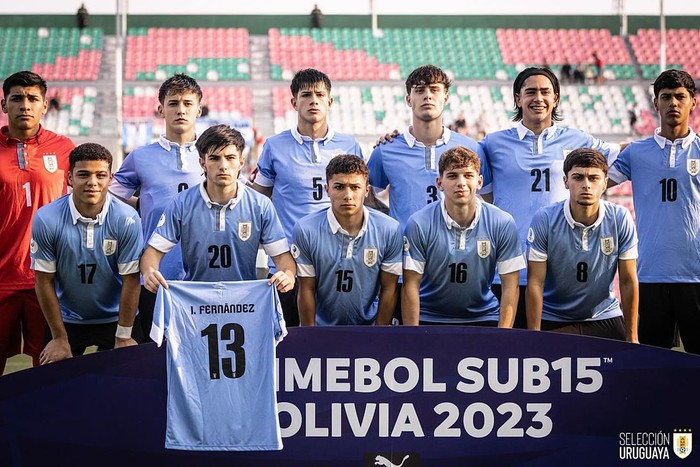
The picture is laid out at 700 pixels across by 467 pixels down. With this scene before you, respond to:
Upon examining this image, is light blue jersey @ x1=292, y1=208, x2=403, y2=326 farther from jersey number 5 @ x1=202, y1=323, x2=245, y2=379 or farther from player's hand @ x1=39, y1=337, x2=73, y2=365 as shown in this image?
player's hand @ x1=39, y1=337, x2=73, y2=365

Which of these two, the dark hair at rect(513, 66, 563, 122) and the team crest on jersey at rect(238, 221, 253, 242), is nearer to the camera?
the team crest on jersey at rect(238, 221, 253, 242)

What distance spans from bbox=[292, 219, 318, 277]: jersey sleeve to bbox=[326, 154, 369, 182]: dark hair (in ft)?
1.17

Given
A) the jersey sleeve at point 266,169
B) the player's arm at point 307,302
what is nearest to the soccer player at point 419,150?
the jersey sleeve at point 266,169

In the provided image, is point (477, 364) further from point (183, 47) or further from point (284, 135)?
point (183, 47)

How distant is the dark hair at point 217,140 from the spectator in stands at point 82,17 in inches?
1209

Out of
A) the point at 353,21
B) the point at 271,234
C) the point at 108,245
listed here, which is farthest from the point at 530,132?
the point at 353,21

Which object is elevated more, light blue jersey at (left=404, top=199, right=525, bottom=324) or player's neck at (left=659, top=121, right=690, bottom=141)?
player's neck at (left=659, top=121, right=690, bottom=141)

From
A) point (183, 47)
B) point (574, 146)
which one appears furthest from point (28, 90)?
point (183, 47)

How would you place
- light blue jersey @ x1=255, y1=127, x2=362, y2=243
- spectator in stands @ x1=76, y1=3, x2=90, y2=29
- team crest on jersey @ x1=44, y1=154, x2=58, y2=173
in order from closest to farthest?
team crest on jersey @ x1=44, y1=154, x2=58, y2=173 < light blue jersey @ x1=255, y1=127, x2=362, y2=243 < spectator in stands @ x1=76, y1=3, x2=90, y2=29

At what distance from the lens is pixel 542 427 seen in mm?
4996

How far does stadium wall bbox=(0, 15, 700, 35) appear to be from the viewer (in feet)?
114

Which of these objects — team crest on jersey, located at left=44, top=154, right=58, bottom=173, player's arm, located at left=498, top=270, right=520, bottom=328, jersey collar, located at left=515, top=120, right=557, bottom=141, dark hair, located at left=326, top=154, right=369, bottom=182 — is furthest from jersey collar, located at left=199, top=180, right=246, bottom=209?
jersey collar, located at left=515, top=120, right=557, bottom=141

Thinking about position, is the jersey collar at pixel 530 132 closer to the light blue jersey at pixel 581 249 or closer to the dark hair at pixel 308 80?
the light blue jersey at pixel 581 249

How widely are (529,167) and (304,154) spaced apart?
1.44m
